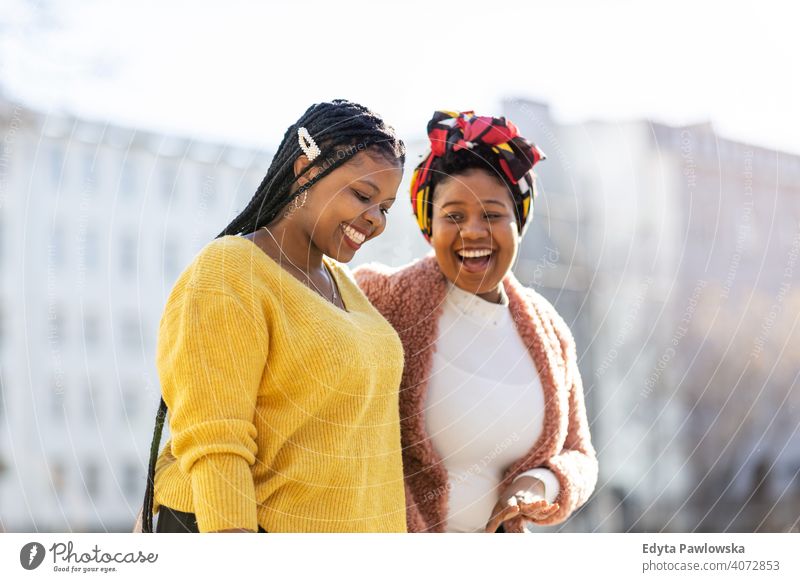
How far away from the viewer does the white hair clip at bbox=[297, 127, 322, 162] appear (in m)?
1.11

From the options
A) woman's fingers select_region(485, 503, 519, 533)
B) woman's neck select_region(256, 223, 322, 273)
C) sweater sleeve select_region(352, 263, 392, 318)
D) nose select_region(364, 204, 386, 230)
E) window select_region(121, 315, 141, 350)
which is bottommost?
window select_region(121, 315, 141, 350)

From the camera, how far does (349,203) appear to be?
110 centimetres

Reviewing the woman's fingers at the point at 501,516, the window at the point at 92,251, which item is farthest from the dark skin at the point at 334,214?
the window at the point at 92,251

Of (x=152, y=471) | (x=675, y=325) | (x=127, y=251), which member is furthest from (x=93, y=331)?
(x=152, y=471)

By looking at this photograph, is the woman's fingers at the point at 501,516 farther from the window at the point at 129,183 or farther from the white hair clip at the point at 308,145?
the window at the point at 129,183

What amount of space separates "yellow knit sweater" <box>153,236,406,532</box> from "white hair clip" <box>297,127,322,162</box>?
129 mm

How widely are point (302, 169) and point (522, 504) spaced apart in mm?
530

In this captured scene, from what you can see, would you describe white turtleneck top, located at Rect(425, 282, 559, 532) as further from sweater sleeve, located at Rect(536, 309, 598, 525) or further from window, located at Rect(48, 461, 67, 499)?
window, located at Rect(48, 461, 67, 499)

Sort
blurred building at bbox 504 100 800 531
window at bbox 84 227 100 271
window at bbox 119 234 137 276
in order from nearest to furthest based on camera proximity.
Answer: blurred building at bbox 504 100 800 531 < window at bbox 84 227 100 271 < window at bbox 119 234 137 276

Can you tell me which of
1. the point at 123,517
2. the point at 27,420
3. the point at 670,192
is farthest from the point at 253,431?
the point at 123,517

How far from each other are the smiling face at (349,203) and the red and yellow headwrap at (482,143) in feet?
0.84

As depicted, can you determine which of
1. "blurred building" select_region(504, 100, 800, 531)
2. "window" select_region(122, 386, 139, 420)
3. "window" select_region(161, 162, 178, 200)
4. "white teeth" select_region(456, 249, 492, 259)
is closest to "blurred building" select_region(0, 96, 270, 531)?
"window" select_region(122, 386, 139, 420)

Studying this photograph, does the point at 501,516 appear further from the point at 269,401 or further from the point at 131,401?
the point at 131,401

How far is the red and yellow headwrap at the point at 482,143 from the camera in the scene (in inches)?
53.1
